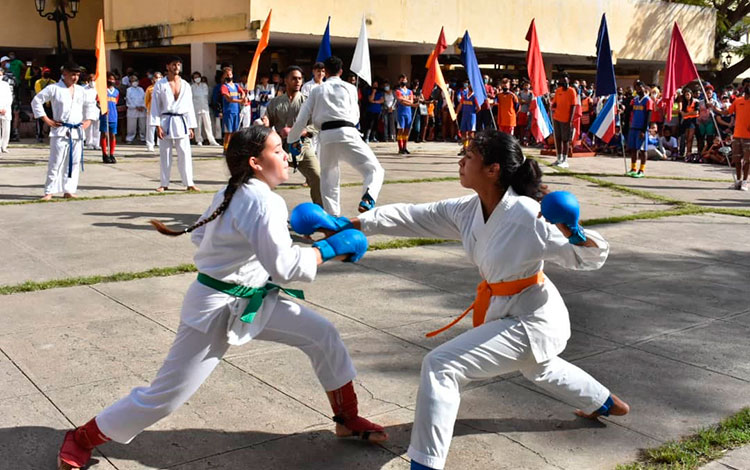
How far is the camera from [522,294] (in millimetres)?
3668

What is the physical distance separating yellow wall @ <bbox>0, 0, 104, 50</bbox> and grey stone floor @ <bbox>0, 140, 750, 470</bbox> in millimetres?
18163

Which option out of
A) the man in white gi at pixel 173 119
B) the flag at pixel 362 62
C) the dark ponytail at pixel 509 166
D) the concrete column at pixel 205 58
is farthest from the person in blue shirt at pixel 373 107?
the dark ponytail at pixel 509 166

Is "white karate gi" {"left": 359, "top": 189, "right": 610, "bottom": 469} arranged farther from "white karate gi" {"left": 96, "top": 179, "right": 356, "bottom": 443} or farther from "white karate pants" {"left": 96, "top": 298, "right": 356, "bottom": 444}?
"white karate pants" {"left": 96, "top": 298, "right": 356, "bottom": 444}

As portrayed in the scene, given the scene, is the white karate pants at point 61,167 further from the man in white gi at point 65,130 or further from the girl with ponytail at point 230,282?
the girl with ponytail at point 230,282

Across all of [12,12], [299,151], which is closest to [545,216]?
[299,151]

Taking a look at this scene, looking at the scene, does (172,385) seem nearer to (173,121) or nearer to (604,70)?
(173,121)

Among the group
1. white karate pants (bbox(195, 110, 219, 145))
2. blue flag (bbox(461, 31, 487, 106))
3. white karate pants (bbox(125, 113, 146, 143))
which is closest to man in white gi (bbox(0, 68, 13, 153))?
white karate pants (bbox(125, 113, 146, 143))

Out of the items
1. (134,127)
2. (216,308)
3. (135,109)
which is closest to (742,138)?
(216,308)

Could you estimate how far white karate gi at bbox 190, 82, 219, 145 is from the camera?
2144 cm

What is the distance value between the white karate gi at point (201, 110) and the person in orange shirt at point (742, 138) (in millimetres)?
12949

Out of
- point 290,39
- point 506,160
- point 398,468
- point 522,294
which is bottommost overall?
point 398,468

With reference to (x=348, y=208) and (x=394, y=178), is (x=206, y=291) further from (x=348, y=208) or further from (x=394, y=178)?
(x=394, y=178)

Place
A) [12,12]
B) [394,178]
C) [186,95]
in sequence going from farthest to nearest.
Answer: [12,12] → [394,178] → [186,95]

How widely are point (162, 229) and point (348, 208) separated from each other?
7529mm
